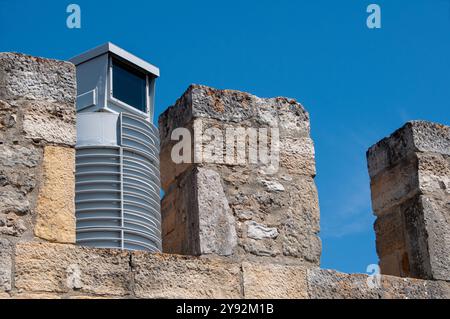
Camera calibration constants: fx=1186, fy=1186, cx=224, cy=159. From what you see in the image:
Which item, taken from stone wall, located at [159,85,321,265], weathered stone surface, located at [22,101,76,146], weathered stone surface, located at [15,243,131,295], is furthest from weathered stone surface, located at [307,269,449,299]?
weathered stone surface, located at [22,101,76,146]

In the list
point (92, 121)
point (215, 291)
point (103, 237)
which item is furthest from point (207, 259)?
point (92, 121)

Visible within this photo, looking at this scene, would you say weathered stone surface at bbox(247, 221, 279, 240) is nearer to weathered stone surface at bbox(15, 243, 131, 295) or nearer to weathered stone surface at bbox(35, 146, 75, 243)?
weathered stone surface at bbox(15, 243, 131, 295)

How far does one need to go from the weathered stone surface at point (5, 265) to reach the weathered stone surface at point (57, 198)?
18cm

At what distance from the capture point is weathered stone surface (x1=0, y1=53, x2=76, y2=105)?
566 centimetres

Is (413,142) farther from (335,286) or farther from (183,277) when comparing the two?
(183,277)

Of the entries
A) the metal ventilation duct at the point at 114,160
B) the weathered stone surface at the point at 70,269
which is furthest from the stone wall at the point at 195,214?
the metal ventilation duct at the point at 114,160

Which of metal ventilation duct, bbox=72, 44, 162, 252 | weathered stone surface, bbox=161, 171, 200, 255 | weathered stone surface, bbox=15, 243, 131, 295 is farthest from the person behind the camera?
weathered stone surface, bbox=161, 171, 200, 255

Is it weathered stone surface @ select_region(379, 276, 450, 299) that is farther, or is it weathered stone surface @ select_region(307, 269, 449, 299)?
weathered stone surface @ select_region(379, 276, 450, 299)

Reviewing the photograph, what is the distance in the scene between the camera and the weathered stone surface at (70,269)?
533 centimetres

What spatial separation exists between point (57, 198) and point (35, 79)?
61 centimetres

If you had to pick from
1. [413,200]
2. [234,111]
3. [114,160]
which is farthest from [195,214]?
[413,200]

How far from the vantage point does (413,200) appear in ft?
21.9

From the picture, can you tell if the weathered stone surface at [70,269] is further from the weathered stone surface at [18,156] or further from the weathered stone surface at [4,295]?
the weathered stone surface at [18,156]
